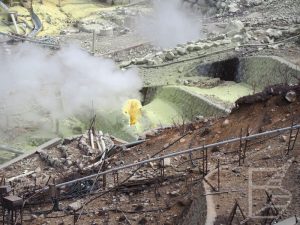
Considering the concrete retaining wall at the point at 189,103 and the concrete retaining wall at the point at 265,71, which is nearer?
the concrete retaining wall at the point at 189,103

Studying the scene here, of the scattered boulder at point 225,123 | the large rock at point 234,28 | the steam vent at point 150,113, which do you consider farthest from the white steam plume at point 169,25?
the scattered boulder at point 225,123

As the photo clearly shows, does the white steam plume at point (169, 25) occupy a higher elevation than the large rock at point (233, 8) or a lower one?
lower

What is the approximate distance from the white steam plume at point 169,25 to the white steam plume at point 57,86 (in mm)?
4794

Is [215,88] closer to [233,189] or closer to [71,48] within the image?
[71,48]

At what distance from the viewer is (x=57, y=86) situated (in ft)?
52.7

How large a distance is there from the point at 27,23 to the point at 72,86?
29.4ft

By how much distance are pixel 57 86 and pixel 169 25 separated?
29.9ft

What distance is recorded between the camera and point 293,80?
1428 centimetres

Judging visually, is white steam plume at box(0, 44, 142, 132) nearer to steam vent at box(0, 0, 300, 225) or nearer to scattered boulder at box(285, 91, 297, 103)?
steam vent at box(0, 0, 300, 225)

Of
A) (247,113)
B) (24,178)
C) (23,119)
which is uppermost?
(247,113)

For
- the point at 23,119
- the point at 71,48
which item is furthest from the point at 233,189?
the point at 71,48

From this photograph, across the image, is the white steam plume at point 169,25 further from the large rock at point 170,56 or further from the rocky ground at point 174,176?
the rocky ground at point 174,176

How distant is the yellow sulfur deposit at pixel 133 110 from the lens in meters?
14.8

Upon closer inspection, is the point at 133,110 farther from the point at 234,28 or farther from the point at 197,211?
the point at 197,211
